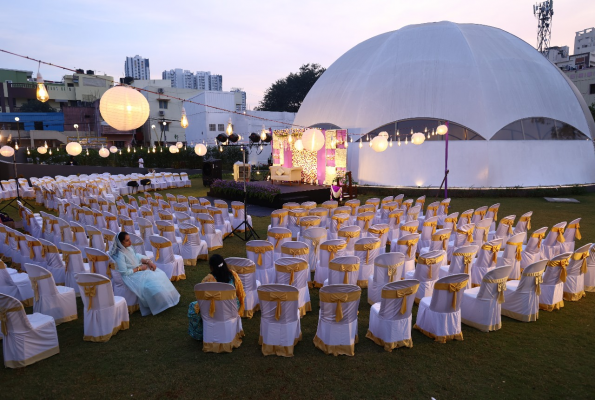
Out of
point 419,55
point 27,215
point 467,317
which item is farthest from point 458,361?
point 419,55

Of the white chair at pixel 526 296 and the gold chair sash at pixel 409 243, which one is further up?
the gold chair sash at pixel 409 243

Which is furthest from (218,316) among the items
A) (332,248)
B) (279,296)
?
(332,248)

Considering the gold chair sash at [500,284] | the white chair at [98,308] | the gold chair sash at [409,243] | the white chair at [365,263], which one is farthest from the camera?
the gold chair sash at [409,243]

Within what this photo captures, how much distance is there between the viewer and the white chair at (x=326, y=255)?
7035 millimetres

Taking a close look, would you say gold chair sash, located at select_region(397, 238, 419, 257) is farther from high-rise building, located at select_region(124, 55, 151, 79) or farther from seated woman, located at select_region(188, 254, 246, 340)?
high-rise building, located at select_region(124, 55, 151, 79)

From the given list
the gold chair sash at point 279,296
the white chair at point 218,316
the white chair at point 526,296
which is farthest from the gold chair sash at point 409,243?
the white chair at point 218,316

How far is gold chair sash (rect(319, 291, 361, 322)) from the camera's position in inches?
183

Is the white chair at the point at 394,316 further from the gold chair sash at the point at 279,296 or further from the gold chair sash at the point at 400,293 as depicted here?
the gold chair sash at the point at 279,296

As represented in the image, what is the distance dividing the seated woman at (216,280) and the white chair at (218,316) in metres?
0.23

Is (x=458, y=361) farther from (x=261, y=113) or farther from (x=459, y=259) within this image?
(x=261, y=113)

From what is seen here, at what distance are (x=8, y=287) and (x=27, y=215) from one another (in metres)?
5.45

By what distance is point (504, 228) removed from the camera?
9000 millimetres

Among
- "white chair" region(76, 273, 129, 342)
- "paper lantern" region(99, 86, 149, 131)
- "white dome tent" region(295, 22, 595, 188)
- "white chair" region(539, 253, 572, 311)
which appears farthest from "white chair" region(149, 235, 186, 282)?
"white dome tent" region(295, 22, 595, 188)

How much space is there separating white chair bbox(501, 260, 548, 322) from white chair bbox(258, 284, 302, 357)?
3.49m
